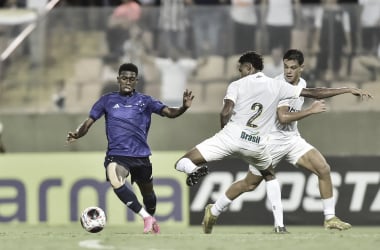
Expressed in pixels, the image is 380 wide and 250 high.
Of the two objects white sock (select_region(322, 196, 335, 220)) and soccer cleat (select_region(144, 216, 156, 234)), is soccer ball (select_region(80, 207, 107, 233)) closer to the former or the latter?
soccer cleat (select_region(144, 216, 156, 234))

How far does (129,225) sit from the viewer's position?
59.3 ft

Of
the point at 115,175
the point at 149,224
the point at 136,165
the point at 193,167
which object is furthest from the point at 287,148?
Answer: the point at 115,175

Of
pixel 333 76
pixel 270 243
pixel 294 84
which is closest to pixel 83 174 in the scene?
pixel 333 76

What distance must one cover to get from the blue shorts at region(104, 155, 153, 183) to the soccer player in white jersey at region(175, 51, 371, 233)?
0.72 m

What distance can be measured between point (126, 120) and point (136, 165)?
528 millimetres

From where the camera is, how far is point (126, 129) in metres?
13.8

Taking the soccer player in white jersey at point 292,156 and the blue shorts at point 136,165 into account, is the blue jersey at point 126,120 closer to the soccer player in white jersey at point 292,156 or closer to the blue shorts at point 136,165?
the blue shorts at point 136,165

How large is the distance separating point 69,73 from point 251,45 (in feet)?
9.61

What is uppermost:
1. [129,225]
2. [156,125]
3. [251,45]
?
[251,45]

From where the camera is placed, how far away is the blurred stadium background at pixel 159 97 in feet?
59.8

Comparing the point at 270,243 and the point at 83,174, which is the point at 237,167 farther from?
the point at 270,243

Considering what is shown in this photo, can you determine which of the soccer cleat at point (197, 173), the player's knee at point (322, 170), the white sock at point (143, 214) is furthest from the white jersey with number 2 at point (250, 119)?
the white sock at point (143, 214)

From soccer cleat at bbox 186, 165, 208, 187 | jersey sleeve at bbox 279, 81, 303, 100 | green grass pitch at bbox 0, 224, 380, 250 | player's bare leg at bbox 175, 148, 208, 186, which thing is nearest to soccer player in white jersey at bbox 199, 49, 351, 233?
jersey sleeve at bbox 279, 81, 303, 100

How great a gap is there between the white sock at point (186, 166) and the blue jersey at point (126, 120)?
777 mm
